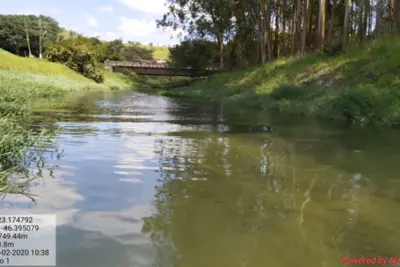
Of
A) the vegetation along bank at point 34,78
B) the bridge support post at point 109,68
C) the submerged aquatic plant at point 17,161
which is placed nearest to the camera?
the submerged aquatic plant at point 17,161

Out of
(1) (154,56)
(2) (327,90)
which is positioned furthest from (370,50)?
(1) (154,56)

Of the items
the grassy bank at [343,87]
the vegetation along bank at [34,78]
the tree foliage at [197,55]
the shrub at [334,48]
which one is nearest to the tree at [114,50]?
the vegetation along bank at [34,78]

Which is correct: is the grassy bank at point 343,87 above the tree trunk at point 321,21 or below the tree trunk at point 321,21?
below

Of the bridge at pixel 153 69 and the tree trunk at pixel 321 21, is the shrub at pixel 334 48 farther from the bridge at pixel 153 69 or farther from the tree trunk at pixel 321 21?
the bridge at pixel 153 69

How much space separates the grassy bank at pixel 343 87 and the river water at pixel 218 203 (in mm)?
4504

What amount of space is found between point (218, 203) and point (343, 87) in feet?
41.3

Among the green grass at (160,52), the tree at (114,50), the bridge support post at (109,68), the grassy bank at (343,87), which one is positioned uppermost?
the green grass at (160,52)

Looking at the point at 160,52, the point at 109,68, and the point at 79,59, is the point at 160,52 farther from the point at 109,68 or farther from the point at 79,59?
the point at 79,59

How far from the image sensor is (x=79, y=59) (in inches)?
2157

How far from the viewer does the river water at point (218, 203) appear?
10.4 feet

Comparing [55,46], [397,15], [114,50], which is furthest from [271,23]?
[114,50]

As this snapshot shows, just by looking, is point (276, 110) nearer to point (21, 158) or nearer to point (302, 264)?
point (21, 158)

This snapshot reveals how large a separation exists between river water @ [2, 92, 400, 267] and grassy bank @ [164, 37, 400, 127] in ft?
14.8

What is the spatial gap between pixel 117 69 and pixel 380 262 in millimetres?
67630
